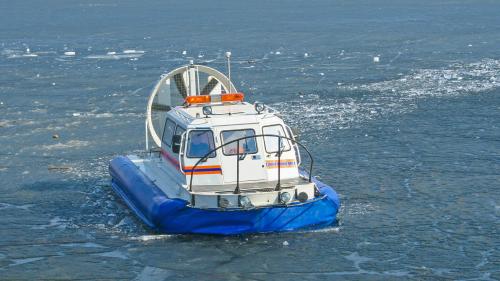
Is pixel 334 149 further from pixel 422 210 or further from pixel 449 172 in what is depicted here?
pixel 422 210

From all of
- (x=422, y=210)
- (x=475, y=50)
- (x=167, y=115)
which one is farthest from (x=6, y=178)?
(x=475, y=50)

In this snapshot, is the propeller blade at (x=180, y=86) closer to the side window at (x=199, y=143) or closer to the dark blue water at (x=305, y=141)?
the dark blue water at (x=305, y=141)

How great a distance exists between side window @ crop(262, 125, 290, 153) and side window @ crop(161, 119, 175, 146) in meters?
2.71

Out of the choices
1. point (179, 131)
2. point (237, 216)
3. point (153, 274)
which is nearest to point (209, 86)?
point (179, 131)

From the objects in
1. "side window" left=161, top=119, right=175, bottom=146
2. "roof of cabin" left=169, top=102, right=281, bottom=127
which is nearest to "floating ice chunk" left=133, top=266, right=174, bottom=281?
"roof of cabin" left=169, top=102, right=281, bottom=127

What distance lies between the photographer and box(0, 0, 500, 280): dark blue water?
20609 mm

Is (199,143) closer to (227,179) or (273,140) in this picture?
(227,179)

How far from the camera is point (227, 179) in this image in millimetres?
22219

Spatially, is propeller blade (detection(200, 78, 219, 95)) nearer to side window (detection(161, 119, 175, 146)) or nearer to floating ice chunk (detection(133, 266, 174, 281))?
side window (detection(161, 119, 175, 146))

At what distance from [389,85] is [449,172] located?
15654 mm

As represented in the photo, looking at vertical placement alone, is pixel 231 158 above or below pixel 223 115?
below

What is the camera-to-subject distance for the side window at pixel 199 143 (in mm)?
22531

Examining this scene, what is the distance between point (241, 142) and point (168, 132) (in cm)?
289

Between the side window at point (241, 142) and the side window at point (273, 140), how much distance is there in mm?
290
